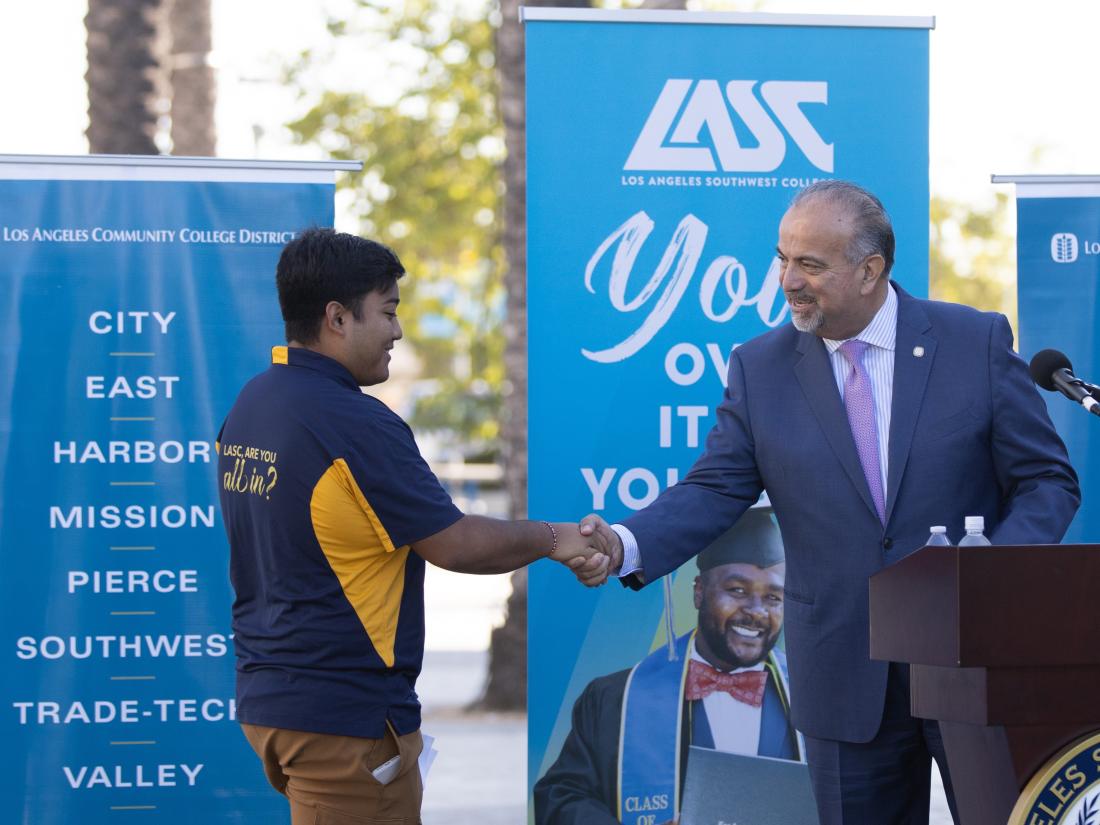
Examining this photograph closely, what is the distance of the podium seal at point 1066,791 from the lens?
251 centimetres

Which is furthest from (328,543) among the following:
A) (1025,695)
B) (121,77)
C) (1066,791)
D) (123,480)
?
(121,77)

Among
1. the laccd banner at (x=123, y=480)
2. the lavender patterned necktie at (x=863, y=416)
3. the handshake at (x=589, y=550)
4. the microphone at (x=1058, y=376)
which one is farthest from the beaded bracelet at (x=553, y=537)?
the laccd banner at (x=123, y=480)

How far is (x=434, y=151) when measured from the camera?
14.2 meters

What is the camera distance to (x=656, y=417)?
4.46m

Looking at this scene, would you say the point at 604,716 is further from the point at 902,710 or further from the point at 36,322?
the point at 36,322

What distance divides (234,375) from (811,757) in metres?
2.37

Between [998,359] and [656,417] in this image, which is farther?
[656,417]

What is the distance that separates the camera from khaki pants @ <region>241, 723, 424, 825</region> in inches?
116

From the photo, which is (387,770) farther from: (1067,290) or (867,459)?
(1067,290)

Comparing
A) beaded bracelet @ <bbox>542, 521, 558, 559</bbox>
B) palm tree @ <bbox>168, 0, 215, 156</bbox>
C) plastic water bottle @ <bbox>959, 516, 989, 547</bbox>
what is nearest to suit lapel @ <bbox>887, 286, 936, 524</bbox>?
plastic water bottle @ <bbox>959, 516, 989, 547</bbox>

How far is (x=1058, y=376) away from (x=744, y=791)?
1850 millimetres

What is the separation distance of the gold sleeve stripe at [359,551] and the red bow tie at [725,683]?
5.59 feet

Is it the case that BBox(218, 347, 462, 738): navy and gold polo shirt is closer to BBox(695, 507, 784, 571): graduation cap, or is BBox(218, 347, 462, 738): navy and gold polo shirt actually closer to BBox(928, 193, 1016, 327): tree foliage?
BBox(695, 507, 784, 571): graduation cap

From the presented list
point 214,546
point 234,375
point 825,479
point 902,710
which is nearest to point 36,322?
point 234,375
